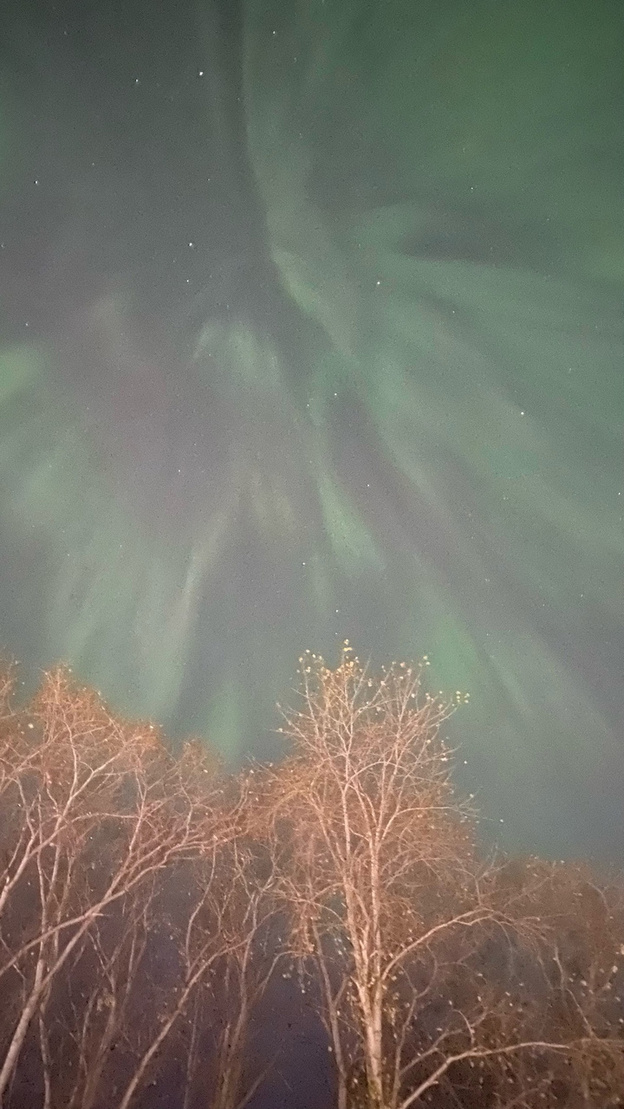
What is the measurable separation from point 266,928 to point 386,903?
7.65 metres

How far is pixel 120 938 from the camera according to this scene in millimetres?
16547

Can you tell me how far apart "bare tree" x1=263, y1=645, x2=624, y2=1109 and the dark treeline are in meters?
0.08

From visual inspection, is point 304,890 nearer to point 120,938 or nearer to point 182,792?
point 182,792

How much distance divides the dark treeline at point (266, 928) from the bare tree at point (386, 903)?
82 millimetres

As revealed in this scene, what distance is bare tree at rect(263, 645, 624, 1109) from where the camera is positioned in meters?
10.1

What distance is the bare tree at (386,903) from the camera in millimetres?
10102

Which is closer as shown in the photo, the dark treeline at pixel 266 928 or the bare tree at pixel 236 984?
the dark treeline at pixel 266 928

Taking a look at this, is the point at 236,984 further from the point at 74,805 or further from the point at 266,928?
the point at 74,805

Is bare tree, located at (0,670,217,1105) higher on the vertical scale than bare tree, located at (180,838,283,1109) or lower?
higher

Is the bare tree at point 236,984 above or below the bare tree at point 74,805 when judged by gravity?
below

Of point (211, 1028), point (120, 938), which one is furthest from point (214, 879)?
point (211, 1028)

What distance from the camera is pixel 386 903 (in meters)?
11.6

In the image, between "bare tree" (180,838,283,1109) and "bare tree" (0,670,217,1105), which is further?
"bare tree" (180,838,283,1109)

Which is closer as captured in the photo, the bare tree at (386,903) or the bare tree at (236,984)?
the bare tree at (386,903)
